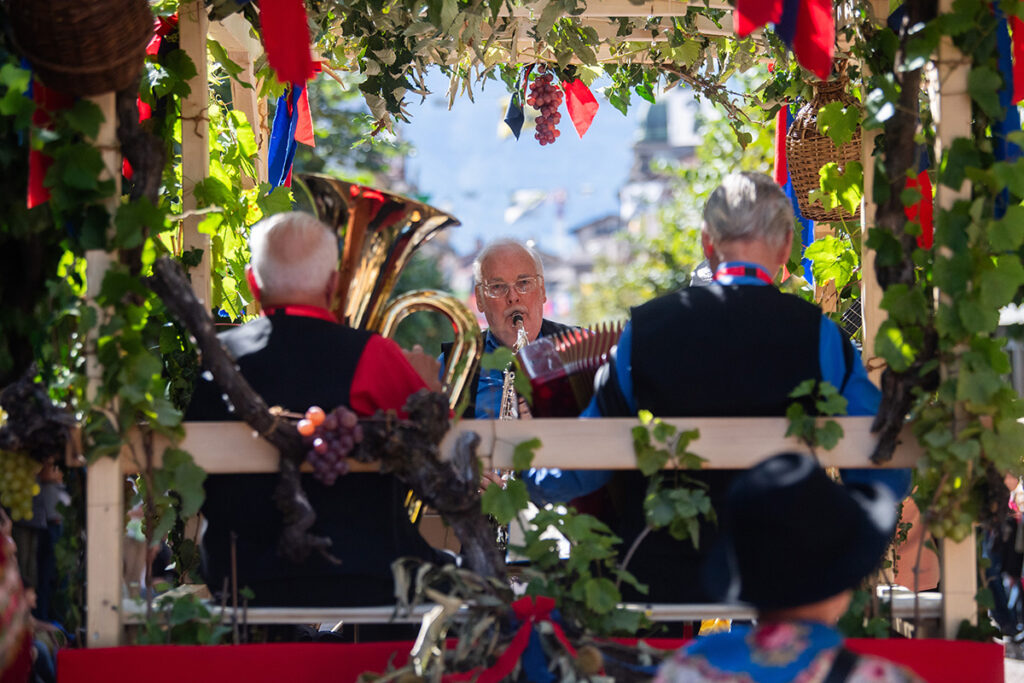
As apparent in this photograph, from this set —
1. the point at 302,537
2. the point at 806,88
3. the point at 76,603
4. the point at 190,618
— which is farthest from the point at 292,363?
the point at 806,88

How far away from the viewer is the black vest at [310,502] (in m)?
2.65

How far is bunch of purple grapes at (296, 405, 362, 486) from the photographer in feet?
8.16

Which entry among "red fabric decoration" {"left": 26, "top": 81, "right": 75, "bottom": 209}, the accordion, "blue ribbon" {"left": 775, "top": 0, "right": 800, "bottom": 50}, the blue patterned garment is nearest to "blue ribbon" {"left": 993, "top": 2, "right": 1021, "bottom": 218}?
"blue ribbon" {"left": 775, "top": 0, "right": 800, "bottom": 50}

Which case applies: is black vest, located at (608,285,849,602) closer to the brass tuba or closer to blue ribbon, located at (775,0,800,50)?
the brass tuba

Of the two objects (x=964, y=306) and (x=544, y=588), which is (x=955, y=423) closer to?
(x=964, y=306)

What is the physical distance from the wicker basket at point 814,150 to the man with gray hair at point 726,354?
1.42 m

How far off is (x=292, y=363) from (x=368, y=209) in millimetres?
468

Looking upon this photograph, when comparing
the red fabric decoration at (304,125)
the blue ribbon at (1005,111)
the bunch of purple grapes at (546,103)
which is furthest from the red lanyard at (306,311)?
the bunch of purple grapes at (546,103)

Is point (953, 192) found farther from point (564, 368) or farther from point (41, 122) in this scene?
point (41, 122)

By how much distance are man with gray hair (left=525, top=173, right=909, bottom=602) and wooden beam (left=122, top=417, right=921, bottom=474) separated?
0.10 metres

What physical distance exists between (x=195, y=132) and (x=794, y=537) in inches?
95.7

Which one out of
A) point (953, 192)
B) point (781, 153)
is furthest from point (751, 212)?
point (781, 153)

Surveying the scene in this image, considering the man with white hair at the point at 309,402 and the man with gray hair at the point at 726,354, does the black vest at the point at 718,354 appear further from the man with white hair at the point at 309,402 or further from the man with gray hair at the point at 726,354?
the man with white hair at the point at 309,402

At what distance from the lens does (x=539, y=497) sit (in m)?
2.99
